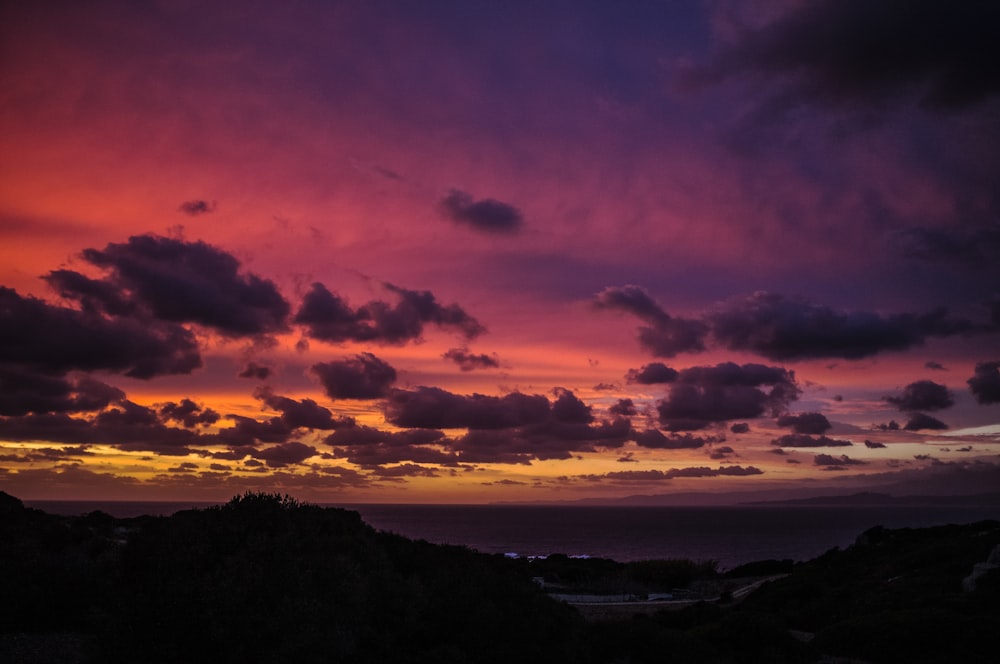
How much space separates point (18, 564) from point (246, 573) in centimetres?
→ 931

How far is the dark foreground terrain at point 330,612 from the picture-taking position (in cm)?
1148

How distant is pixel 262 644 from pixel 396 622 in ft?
8.35

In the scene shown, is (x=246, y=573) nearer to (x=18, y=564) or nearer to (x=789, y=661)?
(x=18, y=564)

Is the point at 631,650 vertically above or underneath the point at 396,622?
underneath

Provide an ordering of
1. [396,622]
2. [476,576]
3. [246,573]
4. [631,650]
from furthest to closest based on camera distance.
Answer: [631,650]
[476,576]
[396,622]
[246,573]

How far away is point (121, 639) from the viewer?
11641mm

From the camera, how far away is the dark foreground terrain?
11.5m

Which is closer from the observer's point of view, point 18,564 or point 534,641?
point 534,641

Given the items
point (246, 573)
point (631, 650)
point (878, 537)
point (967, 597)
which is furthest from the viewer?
point (878, 537)

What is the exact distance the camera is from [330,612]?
A: 1178 cm

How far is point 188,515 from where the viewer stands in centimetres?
1471

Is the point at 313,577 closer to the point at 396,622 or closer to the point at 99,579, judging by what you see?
the point at 396,622

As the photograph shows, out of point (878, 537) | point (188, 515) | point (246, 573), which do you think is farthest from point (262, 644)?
point (878, 537)

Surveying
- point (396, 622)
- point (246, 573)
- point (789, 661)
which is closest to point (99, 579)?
point (246, 573)
